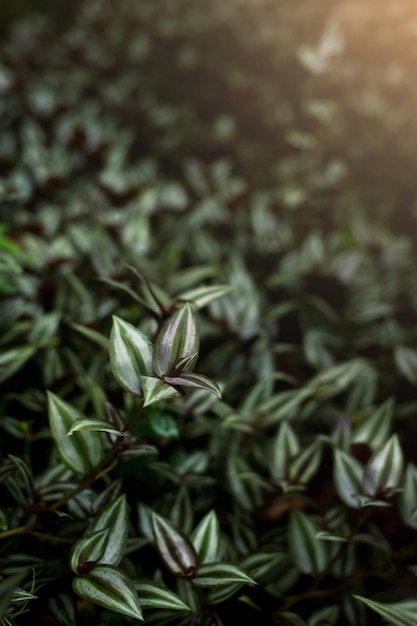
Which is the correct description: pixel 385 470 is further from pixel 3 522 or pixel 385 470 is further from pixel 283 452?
pixel 3 522

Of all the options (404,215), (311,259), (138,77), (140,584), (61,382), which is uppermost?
(138,77)

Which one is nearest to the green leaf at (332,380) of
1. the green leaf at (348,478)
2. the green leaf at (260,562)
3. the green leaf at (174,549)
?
the green leaf at (348,478)

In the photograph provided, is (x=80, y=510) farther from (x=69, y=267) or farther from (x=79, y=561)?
(x=69, y=267)

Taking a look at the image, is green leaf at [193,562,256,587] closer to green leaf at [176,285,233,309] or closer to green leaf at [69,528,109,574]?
green leaf at [69,528,109,574]

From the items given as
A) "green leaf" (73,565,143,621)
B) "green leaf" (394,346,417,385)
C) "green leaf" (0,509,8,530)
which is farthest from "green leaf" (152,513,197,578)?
"green leaf" (394,346,417,385)

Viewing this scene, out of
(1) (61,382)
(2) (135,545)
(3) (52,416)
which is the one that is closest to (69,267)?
(1) (61,382)

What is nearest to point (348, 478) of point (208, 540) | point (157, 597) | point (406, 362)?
point (208, 540)
